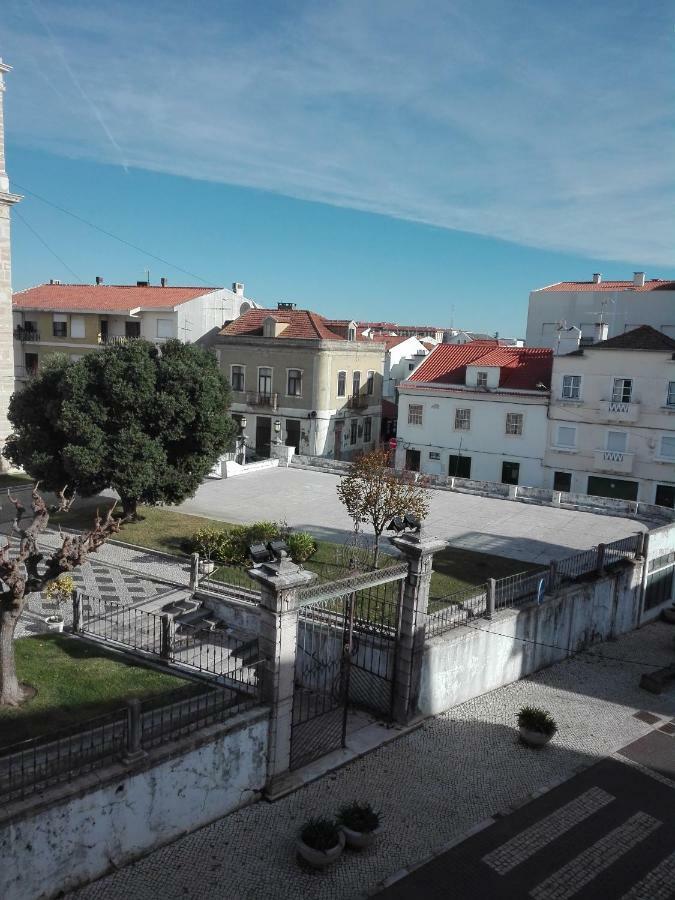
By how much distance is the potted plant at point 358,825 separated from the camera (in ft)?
31.1

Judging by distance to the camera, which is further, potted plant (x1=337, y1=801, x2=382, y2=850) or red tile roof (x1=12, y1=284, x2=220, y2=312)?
red tile roof (x1=12, y1=284, x2=220, y2=312)

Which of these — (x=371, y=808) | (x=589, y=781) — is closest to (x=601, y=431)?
(x=589, y=781)

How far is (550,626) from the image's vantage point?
627 inches

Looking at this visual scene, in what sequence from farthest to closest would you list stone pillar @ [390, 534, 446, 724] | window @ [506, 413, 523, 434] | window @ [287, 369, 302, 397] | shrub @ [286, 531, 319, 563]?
window @ [287, 369, 302, 397] < window @ [506, 413, 523, 434] < shrub @ [286, 531, 319, 563] < stone pillar @ [390, 534, 446, 724]

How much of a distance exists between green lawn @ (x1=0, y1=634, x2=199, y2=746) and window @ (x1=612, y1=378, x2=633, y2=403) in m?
25.6

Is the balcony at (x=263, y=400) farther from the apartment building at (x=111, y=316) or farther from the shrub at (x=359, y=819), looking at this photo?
the shrub at (x=359, y=819)

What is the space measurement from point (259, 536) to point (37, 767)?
10.9 meters

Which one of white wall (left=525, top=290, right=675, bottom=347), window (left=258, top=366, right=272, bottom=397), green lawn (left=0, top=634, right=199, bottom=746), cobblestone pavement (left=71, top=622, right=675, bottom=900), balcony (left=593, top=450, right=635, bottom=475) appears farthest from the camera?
white wall (left=525, top=290, right=675, bottom=347)

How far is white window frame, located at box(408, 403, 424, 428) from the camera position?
120 ft

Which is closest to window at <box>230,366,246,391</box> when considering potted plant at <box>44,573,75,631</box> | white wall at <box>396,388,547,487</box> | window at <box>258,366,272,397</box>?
window at <box>258,366,272,397</box>

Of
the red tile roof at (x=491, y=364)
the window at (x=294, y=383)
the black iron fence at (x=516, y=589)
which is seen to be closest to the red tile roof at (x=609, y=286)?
the red tile roof at (x=491, y=364)

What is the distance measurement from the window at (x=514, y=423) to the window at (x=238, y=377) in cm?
1503

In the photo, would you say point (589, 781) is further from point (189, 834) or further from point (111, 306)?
point (111, 306)

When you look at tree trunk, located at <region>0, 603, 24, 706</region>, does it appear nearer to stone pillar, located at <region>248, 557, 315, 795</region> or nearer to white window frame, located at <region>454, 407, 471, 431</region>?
stone pillar, located at <region>248, 557, 315, 795</region>
